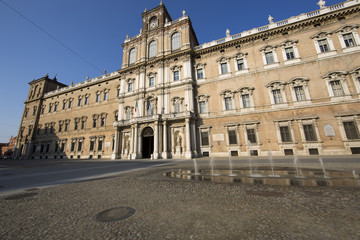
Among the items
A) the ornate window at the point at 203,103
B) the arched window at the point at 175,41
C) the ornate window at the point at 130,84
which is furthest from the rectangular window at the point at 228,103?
the ornate window at the point at 130,84

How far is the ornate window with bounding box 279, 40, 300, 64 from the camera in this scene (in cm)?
1736

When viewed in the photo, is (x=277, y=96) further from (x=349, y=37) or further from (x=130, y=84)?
(x=130, y=84)

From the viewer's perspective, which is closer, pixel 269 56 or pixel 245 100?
pixel 245 100

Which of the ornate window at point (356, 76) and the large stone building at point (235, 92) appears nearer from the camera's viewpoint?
the ornate window at point (356, 76)

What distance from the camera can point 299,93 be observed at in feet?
53.5

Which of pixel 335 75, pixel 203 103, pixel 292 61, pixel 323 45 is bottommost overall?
pixel 203 103

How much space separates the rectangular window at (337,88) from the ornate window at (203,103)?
13.3 m

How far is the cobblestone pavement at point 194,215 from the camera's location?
5.66ft

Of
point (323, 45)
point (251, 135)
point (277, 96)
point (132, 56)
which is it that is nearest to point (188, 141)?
point (251, 135)

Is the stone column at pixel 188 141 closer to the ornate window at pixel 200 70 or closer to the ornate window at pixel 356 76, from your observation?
the ornate window at pixel 200 70

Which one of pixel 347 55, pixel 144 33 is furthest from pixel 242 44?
pixel 144 33

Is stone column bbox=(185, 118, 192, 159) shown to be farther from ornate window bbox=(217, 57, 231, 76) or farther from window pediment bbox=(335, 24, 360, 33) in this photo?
window pediment bbox=(335, 24, 360, 33)

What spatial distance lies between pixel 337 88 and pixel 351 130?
4475 millimetres

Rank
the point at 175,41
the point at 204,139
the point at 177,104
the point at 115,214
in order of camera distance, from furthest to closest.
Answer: the point at 175,41 → the point at 177,104 → the point at 204,139 → the point at 115,214
